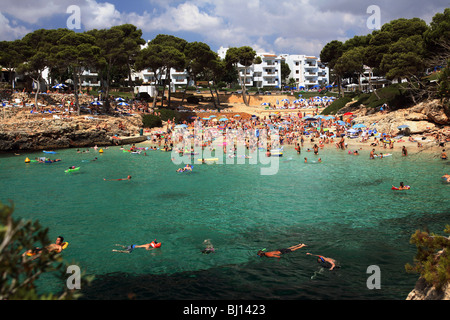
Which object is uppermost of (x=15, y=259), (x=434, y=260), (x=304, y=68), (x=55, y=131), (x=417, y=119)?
(x=304, y=68)

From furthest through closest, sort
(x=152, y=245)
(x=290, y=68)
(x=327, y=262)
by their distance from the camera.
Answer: (x=290, y=68)
(x=152, y=245)
(x=327, y=262)

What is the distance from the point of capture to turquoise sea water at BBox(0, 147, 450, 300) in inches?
373

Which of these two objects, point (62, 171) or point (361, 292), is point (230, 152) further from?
point (361, 292)

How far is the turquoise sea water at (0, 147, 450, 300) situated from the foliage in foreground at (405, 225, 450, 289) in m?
2.71

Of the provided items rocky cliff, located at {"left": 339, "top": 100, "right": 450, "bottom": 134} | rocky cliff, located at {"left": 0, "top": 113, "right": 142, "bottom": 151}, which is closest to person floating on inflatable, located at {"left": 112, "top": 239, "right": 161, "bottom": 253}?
rocky cliff, located at {"left": 339, "top": 100, "right": 450, "bottom": 134}

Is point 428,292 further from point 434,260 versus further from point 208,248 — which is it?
point 208,248

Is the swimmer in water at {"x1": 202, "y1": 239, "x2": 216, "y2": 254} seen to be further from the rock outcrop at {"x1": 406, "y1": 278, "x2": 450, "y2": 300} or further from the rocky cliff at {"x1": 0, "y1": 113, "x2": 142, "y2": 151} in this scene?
the rocky cliff at {"x1": 0, "y1": 113, "x2": 142, "y2": 151}

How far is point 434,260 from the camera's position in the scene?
20.2ft

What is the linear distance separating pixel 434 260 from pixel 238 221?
9.28m

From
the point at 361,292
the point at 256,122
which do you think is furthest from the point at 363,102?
the point at 361,292

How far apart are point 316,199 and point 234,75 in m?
72.1

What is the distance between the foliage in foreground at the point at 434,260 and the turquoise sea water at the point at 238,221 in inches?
107

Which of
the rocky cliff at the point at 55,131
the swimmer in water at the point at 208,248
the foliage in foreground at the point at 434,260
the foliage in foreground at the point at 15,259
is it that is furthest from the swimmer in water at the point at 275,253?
the rocky cliff at the point at 55,131

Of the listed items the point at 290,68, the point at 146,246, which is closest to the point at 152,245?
the point at 146,246
